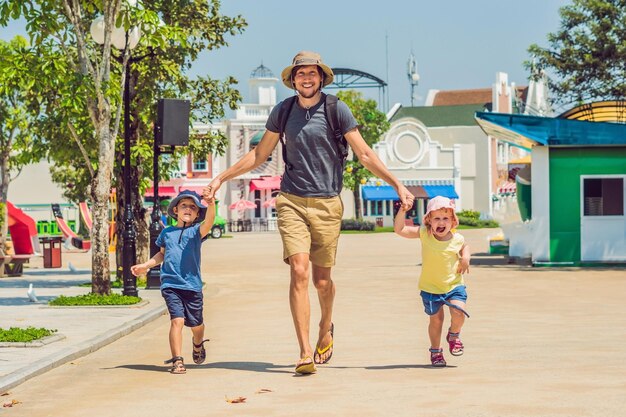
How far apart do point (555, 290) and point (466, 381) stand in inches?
457

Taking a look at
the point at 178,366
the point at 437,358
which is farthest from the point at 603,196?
the point at 178,366

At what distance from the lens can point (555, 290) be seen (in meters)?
19.7

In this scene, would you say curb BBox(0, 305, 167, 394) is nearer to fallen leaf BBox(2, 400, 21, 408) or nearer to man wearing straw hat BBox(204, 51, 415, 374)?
fallen leaf BBox(2, 400, 21, 408)

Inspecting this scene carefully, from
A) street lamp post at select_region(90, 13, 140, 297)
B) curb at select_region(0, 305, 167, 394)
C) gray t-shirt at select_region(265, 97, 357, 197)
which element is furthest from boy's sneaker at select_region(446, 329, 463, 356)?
street lamp post at select_region(90, 13, 140, 297)

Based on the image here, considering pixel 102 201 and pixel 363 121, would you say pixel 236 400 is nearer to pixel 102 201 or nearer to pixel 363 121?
pixel 102 201

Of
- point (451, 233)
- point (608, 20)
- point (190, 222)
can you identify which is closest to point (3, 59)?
point (190, 222)

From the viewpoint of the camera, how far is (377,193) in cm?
7962

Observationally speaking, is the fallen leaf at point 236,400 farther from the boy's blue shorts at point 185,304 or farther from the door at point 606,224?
the door at point 606,224

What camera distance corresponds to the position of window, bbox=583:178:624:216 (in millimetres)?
27688

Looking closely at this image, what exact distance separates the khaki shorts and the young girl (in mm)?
495

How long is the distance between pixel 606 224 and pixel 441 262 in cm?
1931

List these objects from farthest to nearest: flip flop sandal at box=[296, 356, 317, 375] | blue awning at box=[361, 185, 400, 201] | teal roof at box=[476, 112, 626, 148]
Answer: blue awning at box=[361, 185, 400, 201]
teal roof at box=[476, 112, 626, 148]
flip flop sandal at box=[296, 356, 317, 375]

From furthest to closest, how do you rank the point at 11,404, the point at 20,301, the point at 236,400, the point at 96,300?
the point at 20,301 < the point at 96,300 < the point at 11,404 < the point at 236,400

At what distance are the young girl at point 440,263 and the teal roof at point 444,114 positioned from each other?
8022cm
